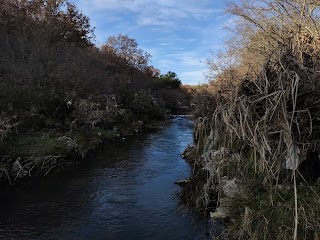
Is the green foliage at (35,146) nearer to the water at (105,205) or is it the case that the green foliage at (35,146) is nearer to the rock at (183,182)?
the water at (105,205)

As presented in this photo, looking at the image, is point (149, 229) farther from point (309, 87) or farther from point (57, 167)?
point (57, 167)

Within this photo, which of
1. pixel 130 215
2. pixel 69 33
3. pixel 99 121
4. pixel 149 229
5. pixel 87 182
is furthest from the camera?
pixel 69 33

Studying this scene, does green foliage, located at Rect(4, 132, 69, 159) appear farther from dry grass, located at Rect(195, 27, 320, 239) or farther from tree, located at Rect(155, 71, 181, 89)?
tree, located at Rect(155, 71, 181, 89)

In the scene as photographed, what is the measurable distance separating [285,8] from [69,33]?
20.4 metres

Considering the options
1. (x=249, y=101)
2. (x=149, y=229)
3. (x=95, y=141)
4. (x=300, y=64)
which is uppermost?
(x=300, y=64)

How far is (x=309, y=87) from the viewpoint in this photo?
19.4 ft

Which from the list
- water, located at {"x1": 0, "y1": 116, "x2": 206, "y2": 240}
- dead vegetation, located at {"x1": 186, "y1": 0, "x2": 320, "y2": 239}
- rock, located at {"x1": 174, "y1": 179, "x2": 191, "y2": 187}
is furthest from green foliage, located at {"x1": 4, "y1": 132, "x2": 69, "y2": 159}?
dead vegetation, located at {"x1": 186, "y1": 0, "x2": 320, "y2": 239}

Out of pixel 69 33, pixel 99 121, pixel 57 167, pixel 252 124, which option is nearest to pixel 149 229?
pixel 252 124

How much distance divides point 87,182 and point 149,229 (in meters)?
4.27

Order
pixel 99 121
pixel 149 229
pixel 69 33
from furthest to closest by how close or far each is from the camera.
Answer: pixel 69 33, pixel 99 121, pixel 149 229

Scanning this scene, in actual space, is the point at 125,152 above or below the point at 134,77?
below

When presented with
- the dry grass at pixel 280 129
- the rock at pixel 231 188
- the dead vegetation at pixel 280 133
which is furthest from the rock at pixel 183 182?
the dry grass at pixel 280 129

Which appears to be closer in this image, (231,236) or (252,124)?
(252,124)

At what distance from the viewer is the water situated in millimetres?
7840
